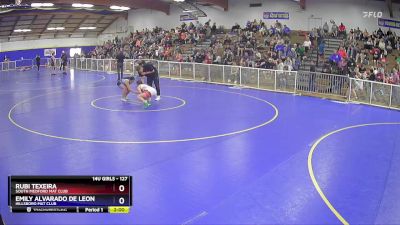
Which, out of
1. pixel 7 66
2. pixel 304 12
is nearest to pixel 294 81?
pixel 304 12

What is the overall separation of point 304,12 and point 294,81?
13.2 m

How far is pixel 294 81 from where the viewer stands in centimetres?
2150

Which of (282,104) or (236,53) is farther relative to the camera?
(236,53)

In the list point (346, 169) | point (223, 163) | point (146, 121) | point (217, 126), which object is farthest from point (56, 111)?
point (346, 169)

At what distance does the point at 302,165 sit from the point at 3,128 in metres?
10.2

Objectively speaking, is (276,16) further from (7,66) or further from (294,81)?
(7,66)

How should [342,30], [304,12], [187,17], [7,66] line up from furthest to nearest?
[187,17]
[7,66]
[304,12]
[342,30]

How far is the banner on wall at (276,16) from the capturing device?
33406mm

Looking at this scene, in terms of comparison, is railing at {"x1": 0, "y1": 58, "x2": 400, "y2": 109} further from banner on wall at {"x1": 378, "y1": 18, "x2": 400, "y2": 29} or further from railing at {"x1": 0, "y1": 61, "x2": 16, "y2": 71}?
railing at {"x1": 0, "y1": 61, "x2": 16, "y2": 71}

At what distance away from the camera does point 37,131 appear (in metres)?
13.2

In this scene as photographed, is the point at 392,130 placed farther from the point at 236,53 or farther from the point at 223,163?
the point at 236,53
